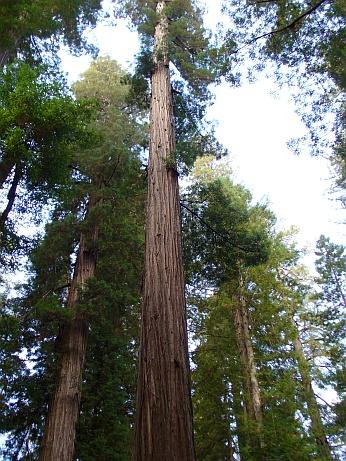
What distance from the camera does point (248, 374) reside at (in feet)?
33.2

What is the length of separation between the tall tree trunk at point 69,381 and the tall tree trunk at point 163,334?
3345mm

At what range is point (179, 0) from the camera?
987 cm

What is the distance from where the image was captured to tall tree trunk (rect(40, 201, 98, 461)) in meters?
6.36

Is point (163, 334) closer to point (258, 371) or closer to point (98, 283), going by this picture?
point (98, 283)

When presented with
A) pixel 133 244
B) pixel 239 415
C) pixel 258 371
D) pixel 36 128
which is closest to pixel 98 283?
pixel 133 244

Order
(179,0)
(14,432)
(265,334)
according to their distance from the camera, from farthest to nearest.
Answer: (265,334), (179,0), (14,432)

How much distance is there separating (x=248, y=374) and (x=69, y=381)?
507 centimetres

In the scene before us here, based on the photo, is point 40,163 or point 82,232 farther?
point 82,232

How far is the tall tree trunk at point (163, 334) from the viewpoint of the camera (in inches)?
122

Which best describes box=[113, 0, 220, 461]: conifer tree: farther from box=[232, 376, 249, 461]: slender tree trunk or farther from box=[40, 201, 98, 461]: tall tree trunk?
box=[232, 376, 249, 461]: slender tree trunk

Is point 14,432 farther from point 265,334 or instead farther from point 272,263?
point 272,263

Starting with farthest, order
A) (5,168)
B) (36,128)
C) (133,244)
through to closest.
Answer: (133,244)
(5,168)
(36,128)

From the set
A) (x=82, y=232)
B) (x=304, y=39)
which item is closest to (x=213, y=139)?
(x=304, y=39)

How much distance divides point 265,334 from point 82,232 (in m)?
6.04
